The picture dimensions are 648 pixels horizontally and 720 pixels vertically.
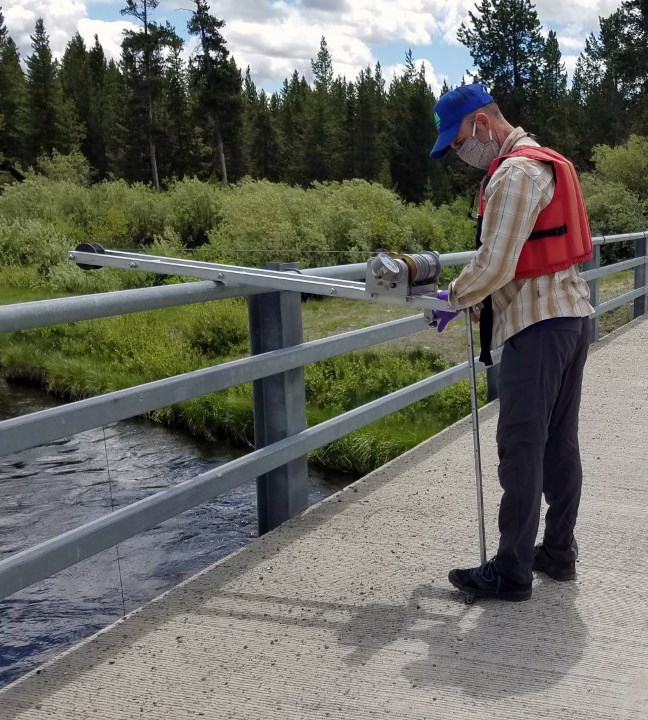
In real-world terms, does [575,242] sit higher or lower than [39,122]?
lower

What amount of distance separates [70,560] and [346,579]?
1236 mm

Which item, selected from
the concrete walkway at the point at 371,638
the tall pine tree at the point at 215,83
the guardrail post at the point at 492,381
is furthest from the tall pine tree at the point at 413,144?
the concrete walkway at the point at 371,638

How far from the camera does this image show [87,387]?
16.4 metres

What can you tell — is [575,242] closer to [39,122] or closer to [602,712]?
[602,712]

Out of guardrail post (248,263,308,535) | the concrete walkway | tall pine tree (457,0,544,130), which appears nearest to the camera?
the concrete walkway

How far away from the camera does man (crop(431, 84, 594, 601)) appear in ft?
11.0

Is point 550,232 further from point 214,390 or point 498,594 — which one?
point 214,390

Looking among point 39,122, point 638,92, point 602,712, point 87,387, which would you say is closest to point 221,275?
point 602,712

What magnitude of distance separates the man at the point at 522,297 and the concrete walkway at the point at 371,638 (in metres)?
0.29

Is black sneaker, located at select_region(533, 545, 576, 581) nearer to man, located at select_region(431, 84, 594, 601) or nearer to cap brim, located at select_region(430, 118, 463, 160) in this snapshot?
man, located at select_region(431, 84, 594, 601)

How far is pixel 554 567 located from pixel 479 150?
1720 mm

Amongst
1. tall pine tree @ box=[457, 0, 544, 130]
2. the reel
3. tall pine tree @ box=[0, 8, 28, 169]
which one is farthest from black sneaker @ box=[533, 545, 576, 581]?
tall pine tree @ box=[0, 8, 28, 169]

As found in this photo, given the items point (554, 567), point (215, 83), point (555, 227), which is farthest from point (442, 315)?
point (215, 83)

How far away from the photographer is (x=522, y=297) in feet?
11.6
